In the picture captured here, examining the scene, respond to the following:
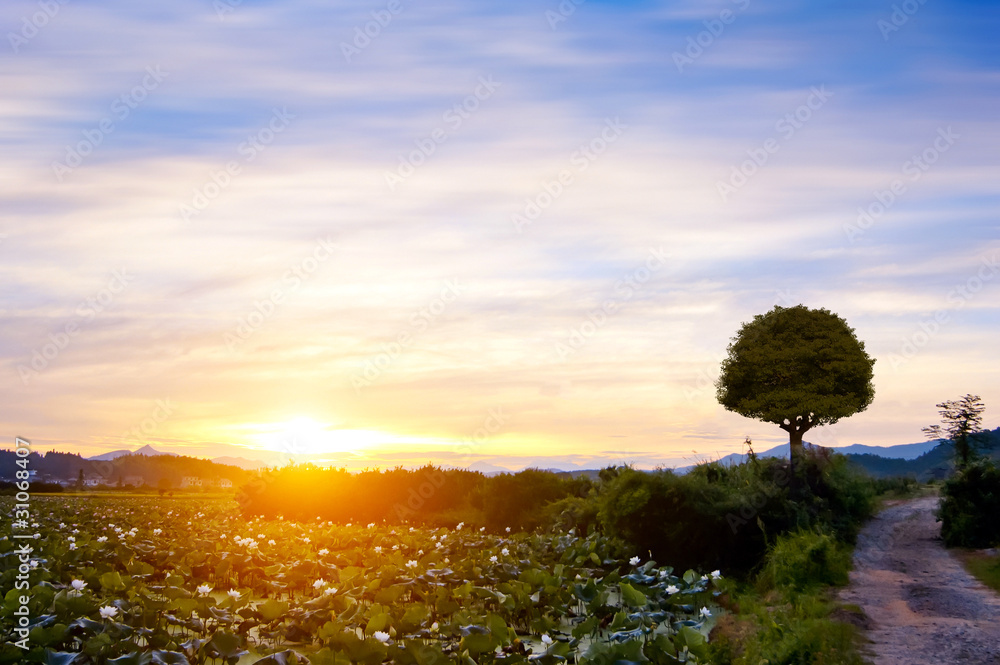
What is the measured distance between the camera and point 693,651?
8.71 m

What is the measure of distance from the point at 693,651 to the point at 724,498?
8661 millimetres

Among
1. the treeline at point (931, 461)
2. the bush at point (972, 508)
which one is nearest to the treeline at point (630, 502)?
the bush at point (972, 508)

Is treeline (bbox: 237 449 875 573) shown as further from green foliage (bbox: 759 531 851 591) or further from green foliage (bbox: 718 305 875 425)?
green foliage (bbox: 718 305 875 425)

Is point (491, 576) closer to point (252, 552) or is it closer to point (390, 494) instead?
point (252, 552)

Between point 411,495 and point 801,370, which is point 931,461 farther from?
point 411,495

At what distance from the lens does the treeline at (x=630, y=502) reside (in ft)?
54.2

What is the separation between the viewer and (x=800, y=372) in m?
31.0

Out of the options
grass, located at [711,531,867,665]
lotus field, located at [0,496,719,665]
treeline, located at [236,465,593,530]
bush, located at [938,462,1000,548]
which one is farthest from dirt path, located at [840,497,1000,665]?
treeline, located at [236,465,593,530]

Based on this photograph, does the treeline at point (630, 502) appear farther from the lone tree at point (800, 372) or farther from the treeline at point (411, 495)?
the lone tree at point (800, 372)

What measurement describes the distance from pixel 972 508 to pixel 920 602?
24.6 feet

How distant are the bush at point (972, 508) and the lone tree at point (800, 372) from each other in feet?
37.4

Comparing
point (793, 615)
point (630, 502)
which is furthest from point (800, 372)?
point (793, 615)

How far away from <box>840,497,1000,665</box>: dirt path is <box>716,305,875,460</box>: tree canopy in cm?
1119

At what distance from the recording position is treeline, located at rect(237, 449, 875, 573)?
16516mm
